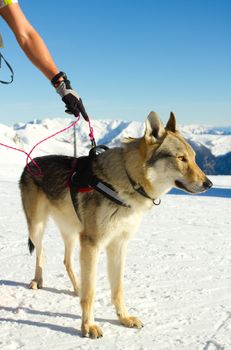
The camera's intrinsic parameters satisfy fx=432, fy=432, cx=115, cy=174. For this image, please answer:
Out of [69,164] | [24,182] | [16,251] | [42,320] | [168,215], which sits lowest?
[168,215]

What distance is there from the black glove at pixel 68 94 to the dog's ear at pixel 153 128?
72 centimetres

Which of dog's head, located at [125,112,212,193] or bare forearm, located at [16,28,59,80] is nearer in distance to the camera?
bare forearm, located at [16,28,59,80]

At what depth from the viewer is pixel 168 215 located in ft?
40.1

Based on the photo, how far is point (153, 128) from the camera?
462 centimetres


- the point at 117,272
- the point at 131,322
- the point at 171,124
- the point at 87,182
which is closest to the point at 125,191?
the point at 87,182

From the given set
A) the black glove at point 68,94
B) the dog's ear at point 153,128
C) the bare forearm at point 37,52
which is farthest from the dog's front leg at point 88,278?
the bare forearm at point 37,52

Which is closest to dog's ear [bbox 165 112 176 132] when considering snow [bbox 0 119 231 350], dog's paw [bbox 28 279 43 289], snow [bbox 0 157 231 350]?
snow [bbox 0 119 231 350]

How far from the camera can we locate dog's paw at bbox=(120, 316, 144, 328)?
484 centimetres

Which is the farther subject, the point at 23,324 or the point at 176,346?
the point at 23,324

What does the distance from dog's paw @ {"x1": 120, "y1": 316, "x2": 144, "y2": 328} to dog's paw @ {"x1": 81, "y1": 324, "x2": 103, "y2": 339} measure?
0.39 metres

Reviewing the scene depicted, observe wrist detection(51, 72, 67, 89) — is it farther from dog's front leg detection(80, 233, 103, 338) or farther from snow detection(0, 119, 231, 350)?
dog's front leg detection(80, 233, 103, 338)

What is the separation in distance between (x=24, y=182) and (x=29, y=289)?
1492 mm

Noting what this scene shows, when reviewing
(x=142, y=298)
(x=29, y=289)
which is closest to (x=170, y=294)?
(x=142, y=298)

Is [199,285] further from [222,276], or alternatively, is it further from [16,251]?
[16,251]
